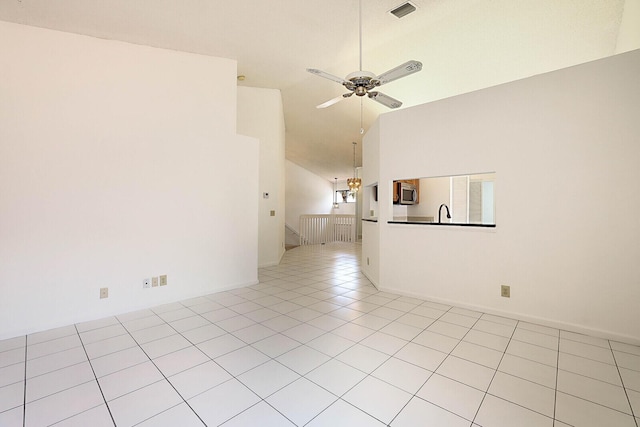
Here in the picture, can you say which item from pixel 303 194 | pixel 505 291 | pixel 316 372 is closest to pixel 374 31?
pixel 505 291

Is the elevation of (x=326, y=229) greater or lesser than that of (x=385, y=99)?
lesser

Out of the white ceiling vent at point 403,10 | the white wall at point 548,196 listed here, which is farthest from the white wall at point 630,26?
the white ceiling vent at point 403,10

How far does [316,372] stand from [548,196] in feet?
9.43

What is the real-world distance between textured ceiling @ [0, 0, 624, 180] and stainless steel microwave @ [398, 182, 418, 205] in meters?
1.60

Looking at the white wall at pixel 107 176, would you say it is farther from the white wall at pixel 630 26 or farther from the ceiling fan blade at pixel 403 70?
the white wall at pixel 630 26

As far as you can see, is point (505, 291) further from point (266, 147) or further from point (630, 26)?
point (266, 147)

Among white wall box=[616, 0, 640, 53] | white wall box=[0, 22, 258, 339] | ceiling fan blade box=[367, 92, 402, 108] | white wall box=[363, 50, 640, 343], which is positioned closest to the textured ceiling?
white wall box=[616, 0, 640, 53]

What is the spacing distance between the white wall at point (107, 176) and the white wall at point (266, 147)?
Answer: 155cm

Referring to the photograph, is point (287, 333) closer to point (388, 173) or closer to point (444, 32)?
point (388, 173)

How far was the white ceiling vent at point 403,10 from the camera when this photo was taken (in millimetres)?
3134

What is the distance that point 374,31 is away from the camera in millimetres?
3643

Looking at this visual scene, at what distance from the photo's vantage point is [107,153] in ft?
10.5

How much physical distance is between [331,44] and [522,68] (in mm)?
2565

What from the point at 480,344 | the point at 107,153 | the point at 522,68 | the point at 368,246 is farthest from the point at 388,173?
the point at 107,153
